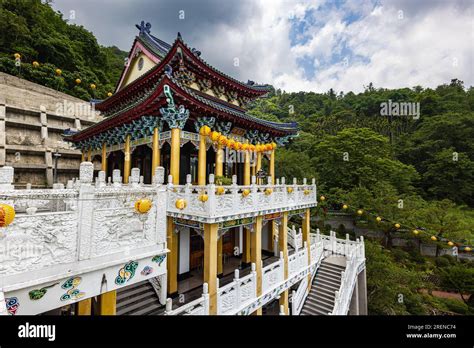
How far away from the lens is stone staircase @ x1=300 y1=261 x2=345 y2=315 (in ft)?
33.3

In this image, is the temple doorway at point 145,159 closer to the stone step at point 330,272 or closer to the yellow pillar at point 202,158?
the yellow pillar at point 202,158

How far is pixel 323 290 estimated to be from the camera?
11.0 metres

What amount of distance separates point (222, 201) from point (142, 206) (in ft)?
7.69

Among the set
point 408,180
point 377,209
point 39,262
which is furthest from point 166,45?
point 408,180

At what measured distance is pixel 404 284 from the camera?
14.4 metres

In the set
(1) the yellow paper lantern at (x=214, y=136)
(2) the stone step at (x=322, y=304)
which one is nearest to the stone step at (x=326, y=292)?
(2) the stone step at (x=322, y=304)

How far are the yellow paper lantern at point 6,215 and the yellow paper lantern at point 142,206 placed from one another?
2220 mm

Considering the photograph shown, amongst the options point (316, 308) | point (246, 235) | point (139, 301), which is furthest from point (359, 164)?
point (139, 301)

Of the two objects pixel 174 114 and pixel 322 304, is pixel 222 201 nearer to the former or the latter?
pixel 174 114

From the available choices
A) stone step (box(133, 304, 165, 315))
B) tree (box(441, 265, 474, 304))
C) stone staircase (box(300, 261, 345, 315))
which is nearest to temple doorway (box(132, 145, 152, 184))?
stone step (box(133, 304, 165, 315))

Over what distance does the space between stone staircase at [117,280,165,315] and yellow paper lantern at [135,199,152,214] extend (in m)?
3.47

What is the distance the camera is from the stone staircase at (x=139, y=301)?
22.1ft

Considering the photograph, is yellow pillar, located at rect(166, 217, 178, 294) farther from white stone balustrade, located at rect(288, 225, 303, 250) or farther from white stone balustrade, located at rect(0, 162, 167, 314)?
white stone balustrade, located at rect(288, 225, 303, 250)

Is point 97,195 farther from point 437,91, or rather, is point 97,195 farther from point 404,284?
point 437,91
